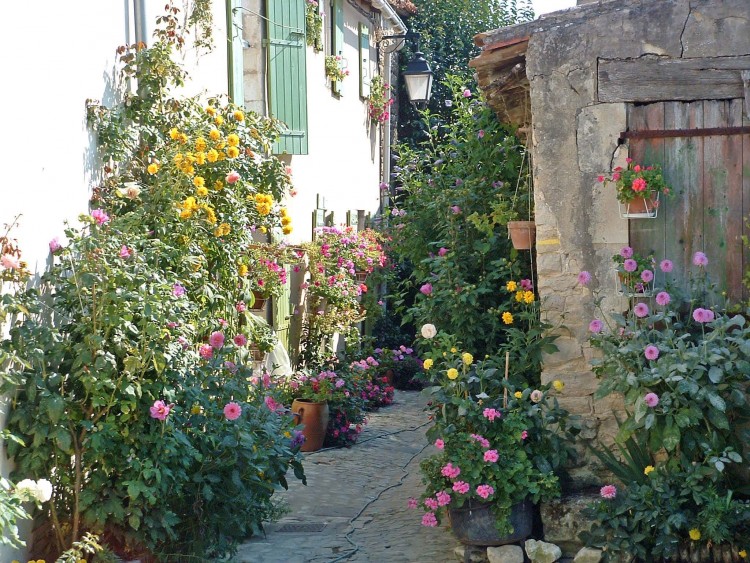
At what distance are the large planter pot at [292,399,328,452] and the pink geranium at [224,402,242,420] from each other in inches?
134

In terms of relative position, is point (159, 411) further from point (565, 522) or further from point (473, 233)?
point (473, 233)

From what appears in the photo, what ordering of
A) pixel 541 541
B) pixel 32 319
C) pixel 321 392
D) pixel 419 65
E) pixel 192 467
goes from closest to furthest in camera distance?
pixel 32 319 → pixel 192 467 → pixel 541 541 → pixel 321 392 → pixel 419 65

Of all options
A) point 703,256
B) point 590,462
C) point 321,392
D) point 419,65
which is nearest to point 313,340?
point 321,392

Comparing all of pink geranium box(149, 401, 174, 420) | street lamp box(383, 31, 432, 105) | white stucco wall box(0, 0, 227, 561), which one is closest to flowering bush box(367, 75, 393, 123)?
street lamp box(383, 31, 432, 105)

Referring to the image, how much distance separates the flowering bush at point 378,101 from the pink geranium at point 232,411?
10.2m

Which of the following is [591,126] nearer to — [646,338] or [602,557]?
[646,338]

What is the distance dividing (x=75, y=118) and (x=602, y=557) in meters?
3.72

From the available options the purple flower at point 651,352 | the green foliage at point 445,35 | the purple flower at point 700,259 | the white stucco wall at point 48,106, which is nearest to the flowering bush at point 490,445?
the purple flower at point 651,352

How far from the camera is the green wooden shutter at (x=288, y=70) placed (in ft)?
31.1

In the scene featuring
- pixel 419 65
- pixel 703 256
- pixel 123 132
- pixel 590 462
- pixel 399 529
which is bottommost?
pixel 399 529

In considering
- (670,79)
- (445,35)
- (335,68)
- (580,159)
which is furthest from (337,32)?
(670,79)

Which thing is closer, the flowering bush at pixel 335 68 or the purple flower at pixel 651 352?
the purple flower at pixel 651 352

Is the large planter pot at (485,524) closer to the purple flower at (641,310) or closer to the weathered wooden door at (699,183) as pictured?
the purple flower at (641,310)

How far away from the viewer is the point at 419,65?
11523 millimetres
